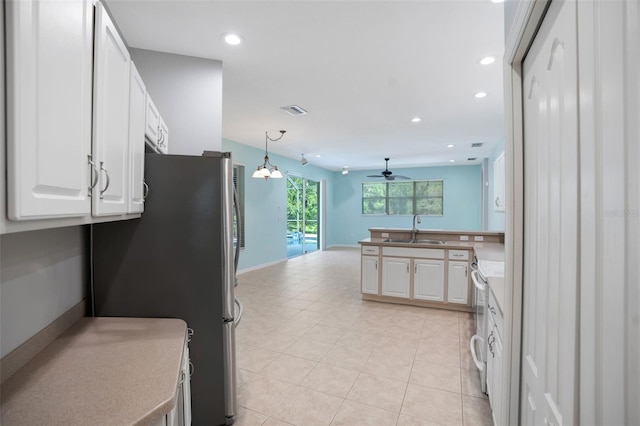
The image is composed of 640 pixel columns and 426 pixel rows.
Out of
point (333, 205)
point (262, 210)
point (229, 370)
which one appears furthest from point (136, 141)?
point (333, 205)

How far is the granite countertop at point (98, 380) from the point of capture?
2.95ft

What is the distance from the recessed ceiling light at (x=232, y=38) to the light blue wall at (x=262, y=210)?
3.24 m

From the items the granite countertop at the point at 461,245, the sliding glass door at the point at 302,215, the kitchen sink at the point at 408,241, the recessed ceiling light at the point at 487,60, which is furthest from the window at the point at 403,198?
the recessed ceiling light at the point at 487,60

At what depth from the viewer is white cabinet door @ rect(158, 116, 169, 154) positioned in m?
Result: 2.19

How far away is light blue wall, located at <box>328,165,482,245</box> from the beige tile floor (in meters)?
5.90

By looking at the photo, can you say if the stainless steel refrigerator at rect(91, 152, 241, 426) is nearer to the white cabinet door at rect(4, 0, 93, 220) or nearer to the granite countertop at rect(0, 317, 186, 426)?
the granite countertop at rect(0, 317, 186, 426)

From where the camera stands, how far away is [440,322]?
365 centimetres

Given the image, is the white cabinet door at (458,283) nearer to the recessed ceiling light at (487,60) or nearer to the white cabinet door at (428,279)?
the white cabinet door at (428,279)

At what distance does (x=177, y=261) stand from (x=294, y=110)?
9.31ft

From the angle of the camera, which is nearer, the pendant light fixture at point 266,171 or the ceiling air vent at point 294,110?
the ceiling air vent at point 294,110

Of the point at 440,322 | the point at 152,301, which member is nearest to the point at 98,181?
the point at 152,301

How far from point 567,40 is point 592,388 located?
79 centimetres

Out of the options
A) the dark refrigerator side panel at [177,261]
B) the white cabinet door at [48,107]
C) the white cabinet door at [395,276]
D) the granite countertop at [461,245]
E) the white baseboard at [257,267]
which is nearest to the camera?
the white cabinet door at [48,107]

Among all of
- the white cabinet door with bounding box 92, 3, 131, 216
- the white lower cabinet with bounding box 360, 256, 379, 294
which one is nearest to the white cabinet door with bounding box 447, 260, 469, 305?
the white lower cabinet with bounding box 360, 256, 379, 294
